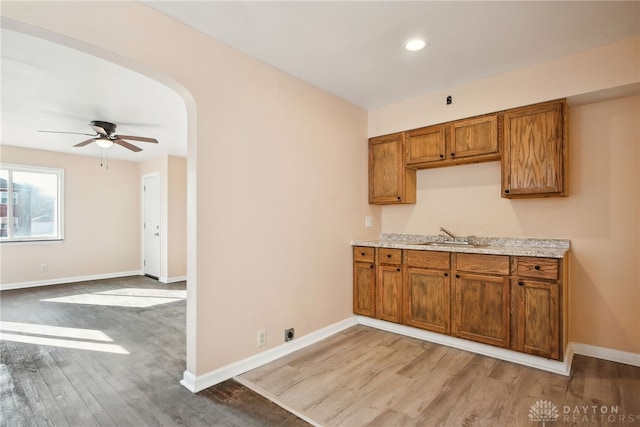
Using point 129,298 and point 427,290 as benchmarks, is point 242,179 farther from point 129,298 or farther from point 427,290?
point 129,298

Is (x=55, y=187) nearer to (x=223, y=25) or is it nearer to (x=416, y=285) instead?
(x=223, y=25)

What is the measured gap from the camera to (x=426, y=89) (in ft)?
10.9

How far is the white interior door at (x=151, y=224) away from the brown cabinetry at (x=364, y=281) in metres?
4.58

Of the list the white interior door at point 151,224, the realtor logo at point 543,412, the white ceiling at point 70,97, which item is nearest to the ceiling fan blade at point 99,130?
the white ceiling at point 70,97

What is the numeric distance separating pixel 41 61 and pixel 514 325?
14.4ft

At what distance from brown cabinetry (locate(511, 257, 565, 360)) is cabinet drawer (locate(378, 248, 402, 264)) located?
1029mm

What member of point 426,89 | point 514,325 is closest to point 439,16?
point 426,89

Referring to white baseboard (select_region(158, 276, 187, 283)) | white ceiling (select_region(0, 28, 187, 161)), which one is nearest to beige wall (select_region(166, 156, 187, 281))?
white baseboard (select_region(158, 276, 187, 283))

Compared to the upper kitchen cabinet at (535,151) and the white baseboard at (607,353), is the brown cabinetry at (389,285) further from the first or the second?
the white baseboard at (607,353)

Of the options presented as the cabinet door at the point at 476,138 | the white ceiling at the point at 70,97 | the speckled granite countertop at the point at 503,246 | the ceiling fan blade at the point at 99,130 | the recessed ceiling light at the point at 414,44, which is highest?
the recessed ceiling light at the point at 414,44

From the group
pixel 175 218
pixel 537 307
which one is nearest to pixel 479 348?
pixel 537 307

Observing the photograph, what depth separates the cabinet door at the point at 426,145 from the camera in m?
3.31

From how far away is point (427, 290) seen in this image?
310 centimetres

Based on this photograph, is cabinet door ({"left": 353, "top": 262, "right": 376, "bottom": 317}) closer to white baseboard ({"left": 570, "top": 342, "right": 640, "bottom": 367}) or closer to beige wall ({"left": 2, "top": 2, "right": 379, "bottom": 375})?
beige wall ({"left": 2, "top": 2, "right": 379, "bottom": 375})
